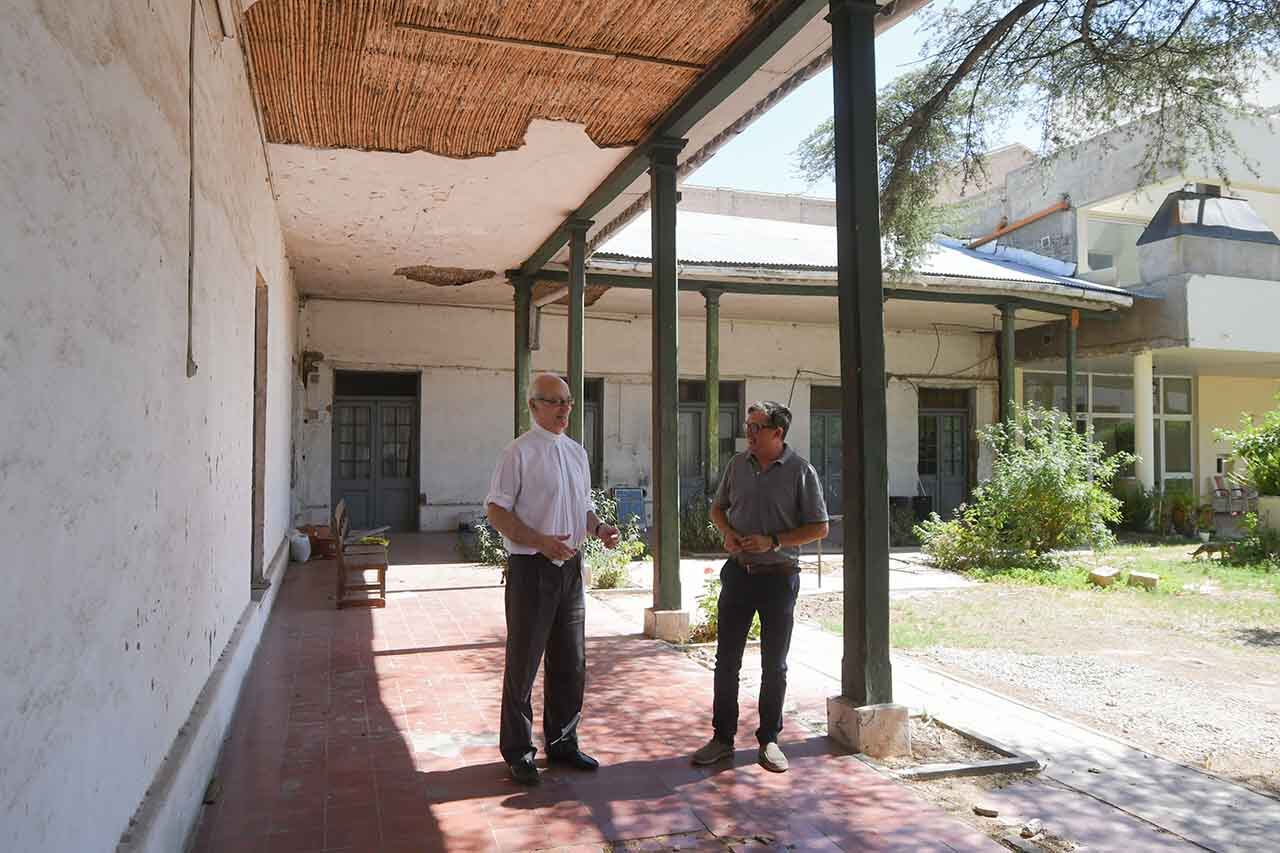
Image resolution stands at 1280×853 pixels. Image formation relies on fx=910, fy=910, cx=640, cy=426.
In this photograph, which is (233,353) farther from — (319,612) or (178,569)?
(319,612)

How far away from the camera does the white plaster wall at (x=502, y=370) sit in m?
13.9

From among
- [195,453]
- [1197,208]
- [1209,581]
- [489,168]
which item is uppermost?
[1197,208]

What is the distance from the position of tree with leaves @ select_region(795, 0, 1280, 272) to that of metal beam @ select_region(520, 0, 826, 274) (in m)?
1.00

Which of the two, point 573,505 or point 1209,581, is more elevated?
point 573,505

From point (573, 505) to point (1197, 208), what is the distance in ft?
50.2

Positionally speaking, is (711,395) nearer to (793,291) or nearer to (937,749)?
(793,291)

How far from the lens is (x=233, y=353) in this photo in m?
4.77

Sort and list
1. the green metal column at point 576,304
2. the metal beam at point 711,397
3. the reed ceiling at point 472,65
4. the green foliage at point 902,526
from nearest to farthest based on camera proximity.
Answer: the reed ceiling at point 472,65 → the green metal column at point 576,304 → the metal beam at point 711,397 → the green foliage at point 902,526

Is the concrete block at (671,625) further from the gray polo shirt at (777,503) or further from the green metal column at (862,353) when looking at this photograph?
the gray polo shirt at (777,503)

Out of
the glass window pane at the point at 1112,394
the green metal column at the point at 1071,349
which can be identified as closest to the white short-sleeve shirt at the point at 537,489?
the green metal column at the point at 1071,349

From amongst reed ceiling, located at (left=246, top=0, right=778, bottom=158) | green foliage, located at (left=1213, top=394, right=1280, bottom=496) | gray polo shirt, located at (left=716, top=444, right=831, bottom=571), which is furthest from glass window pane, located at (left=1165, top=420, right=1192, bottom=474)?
gray polo shirt, located at (left=716, top=444, right=831, bottom=571)

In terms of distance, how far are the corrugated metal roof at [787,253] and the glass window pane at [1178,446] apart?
17.2 feet

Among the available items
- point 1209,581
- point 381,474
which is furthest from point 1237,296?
point 381,474

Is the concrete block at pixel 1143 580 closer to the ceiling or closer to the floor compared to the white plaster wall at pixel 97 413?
closer to the floor
